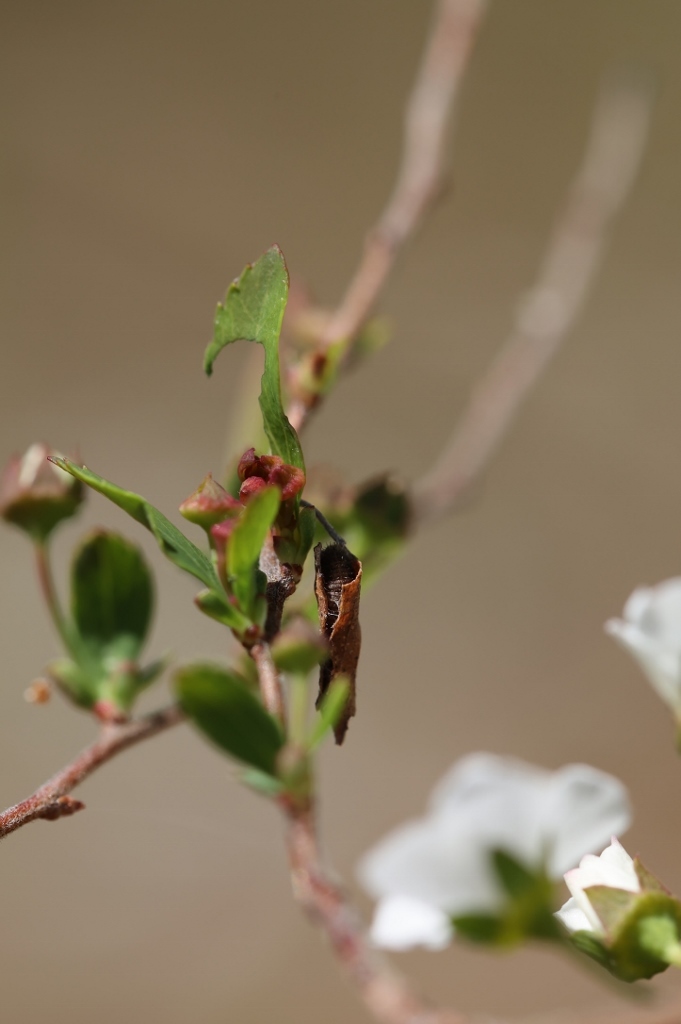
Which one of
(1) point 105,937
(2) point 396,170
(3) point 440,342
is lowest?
(1) point 105,937

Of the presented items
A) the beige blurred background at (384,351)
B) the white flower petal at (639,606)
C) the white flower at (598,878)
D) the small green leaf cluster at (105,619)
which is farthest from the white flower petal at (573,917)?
the beige blurred background at (384,351)

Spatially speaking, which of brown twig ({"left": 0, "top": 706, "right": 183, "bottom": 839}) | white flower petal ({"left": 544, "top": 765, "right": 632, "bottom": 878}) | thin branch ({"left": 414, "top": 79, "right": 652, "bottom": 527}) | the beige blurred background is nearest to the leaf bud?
brown twig ({"left": 0, "top": 706, "right": 183, "bottom": 839})

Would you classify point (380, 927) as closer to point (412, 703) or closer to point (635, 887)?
point (635, 887)

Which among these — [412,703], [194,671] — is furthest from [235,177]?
[194,671]

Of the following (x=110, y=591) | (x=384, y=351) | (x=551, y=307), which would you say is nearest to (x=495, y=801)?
(x=110, y=591)

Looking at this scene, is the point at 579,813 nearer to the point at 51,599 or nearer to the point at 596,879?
the point at 596,879

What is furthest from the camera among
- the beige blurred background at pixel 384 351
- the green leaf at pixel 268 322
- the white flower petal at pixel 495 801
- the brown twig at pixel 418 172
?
the beige blurred background at pixel 384 351

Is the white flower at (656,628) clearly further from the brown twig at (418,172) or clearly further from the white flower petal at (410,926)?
the brown twig at (418,172)
